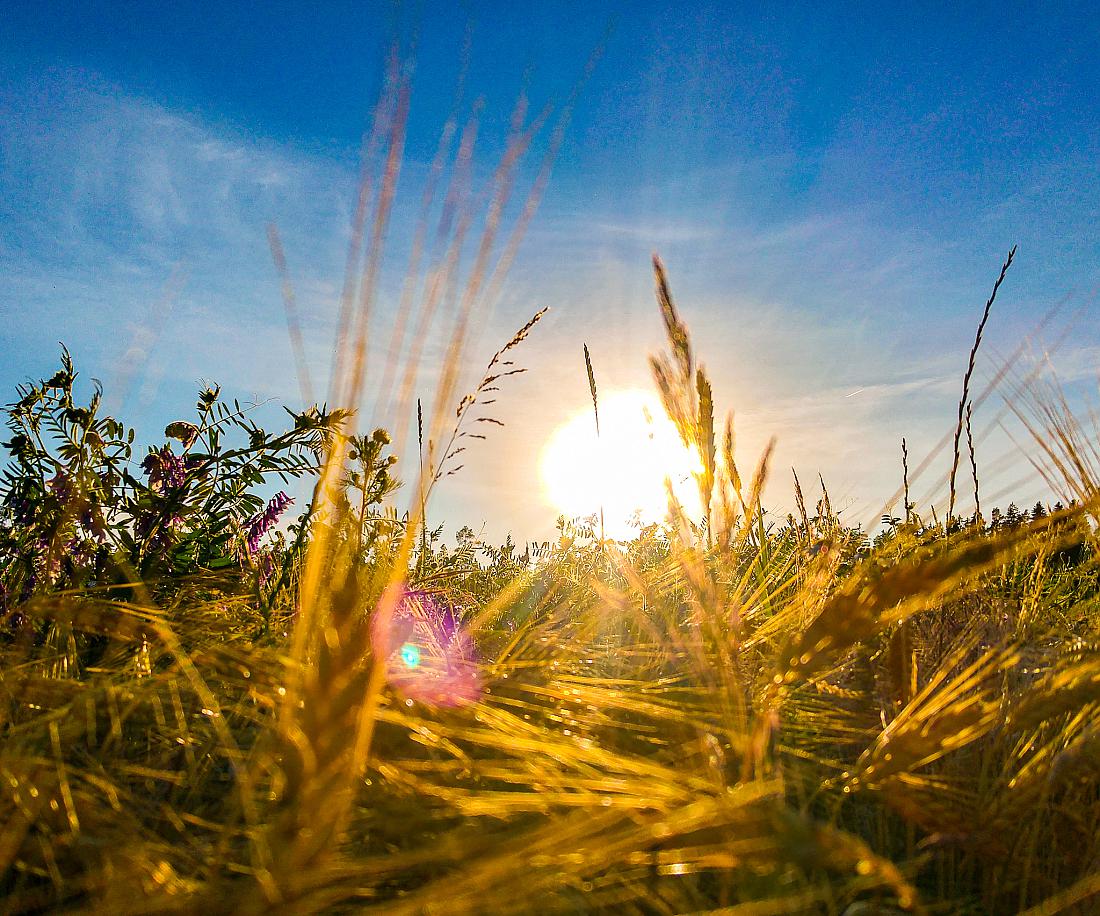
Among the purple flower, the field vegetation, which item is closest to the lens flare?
the field vegetation

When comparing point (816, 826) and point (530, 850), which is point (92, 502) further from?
point (816, 826)

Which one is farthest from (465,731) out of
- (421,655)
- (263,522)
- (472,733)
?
(263,522)

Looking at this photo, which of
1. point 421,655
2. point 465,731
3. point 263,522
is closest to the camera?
point 465,731

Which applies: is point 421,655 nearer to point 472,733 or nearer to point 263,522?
point 472,733

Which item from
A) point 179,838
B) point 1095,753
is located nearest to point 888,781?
point 1095,753

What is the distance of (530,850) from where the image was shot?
68cm

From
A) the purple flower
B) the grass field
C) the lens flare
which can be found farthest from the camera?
the purple flower

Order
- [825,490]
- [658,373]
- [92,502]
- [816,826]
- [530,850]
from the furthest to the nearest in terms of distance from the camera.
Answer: [825,490] → [658,373] → [92,502] → [530,850] → [816,826]

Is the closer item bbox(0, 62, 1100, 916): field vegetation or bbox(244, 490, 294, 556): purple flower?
bbox(0, 62, 1100, 916): field vegetation

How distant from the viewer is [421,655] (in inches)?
48.9

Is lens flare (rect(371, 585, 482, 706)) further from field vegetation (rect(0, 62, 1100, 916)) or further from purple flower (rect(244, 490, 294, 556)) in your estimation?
purple flower (rect(244, 490, 294, 556))

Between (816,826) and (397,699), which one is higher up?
(397,699)

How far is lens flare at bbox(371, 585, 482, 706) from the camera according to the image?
95cm

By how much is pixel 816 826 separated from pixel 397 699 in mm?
627
